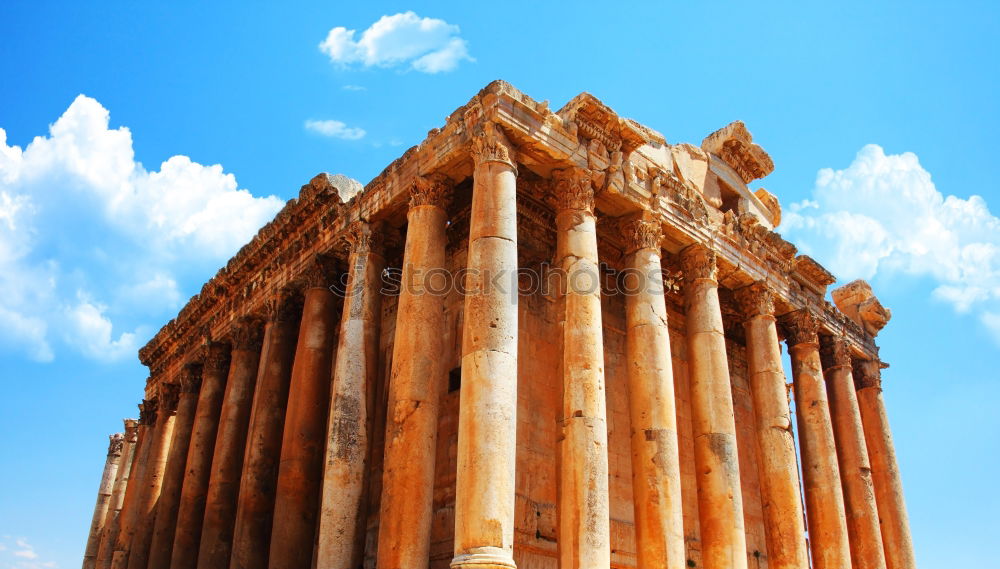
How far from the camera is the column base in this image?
10.2 metres

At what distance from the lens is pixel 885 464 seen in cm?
2055

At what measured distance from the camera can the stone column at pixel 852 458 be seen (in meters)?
18.2

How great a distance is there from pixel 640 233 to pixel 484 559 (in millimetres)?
7539

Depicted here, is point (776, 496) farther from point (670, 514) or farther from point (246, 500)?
point (246, 500)

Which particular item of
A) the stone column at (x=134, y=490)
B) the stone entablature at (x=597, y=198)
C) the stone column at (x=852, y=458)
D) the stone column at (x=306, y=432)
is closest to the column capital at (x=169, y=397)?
the stone column at (x=134, y=490)

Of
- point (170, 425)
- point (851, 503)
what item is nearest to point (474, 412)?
point (851, 503)

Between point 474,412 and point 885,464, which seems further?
point 885,464

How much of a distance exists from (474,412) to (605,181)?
5895 millimetres

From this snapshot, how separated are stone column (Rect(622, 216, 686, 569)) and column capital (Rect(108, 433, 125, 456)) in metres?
24.0

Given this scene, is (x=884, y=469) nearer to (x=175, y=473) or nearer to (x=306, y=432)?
(x=306, y=432)

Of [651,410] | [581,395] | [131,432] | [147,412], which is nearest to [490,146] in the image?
[581,395]

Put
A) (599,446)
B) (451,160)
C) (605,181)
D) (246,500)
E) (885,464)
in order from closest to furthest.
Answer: (599,446)
(451,160)
(605,181)
(246,500)
(885,464)

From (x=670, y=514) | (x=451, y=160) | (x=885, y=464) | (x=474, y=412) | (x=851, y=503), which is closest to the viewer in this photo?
(x=474, y=412)

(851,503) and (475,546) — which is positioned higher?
(851,503)
